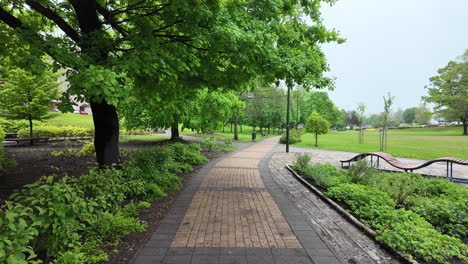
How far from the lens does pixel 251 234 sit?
13.5ft

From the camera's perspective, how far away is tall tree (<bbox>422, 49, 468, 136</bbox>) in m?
40.8

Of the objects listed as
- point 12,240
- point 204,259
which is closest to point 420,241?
point 204,259

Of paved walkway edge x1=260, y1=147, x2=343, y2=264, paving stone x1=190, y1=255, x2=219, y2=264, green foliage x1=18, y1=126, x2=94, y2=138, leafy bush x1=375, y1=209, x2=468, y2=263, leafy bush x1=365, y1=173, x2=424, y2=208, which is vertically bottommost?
paved walkway edge x1=260, y1=147, x2=343, y2=264

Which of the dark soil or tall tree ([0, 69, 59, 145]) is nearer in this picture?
the dark soil

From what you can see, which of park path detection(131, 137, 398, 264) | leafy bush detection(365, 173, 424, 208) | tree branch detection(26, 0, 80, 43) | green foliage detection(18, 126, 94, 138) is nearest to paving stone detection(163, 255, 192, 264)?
park path detection(131, 137, 398, 264)

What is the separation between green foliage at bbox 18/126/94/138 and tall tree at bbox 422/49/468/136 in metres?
54.7

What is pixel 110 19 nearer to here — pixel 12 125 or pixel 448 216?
pixel 448 216

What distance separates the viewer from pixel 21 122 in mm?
22312

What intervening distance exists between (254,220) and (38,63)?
15.6 ft

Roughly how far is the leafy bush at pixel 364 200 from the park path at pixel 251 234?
0.46 meters

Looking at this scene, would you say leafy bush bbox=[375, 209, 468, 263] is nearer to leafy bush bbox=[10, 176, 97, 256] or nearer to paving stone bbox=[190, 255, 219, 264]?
paving stone bbox=[190, 255, 219, 264]

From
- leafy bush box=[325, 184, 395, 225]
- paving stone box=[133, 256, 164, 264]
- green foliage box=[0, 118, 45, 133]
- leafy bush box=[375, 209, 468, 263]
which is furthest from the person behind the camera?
green foliage box=[0, 118, 45, 133]

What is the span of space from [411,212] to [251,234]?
3230 millimetres

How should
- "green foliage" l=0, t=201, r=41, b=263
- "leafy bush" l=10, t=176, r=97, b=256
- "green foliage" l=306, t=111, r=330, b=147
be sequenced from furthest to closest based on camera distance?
"green foliage" l=306, t=111, r=330, b=147 < "leafy bush" l=10, t=176, r=97, b=256 < "green foliage" l=0, t=201, r=41, b=263
